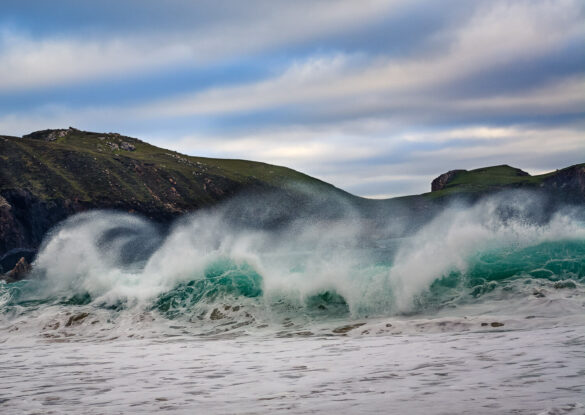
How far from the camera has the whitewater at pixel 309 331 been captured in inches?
292

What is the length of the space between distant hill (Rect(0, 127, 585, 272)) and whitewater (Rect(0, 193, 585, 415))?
66.5 m

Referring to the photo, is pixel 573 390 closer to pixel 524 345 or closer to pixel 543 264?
pixel 524 345

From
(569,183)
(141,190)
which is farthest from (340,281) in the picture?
(569,183)

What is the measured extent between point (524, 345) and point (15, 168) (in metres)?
116

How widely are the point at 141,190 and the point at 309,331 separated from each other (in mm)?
119644

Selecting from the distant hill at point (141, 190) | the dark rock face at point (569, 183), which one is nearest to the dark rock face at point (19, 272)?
the distant hill at point (141, 190)

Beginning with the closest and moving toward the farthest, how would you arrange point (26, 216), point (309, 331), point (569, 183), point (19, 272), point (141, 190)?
point (309, 331), point (19, 272), point (26, 216), point (141, 190), point (569, 183)

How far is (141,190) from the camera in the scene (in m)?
129

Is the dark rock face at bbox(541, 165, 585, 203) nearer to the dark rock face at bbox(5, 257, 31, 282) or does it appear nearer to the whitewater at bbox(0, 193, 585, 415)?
the dark rock face at bbox(5, 257, 31, 282)

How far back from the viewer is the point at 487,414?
19.3 ft

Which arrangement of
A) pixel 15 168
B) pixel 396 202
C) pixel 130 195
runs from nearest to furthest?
pixel 15 168 → pixel 130 195 → pixel 396 202

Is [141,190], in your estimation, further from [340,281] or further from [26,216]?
[340,281]

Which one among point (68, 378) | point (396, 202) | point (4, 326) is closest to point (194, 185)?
point (396, 202)

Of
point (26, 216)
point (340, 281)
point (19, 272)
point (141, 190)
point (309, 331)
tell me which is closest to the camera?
point (309, 331)
